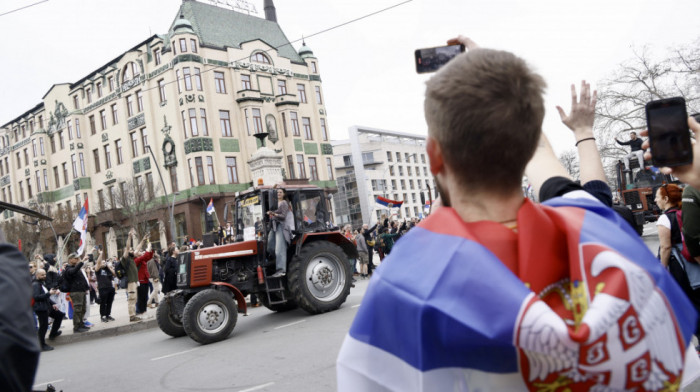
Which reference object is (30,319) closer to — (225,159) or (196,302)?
(196,302)

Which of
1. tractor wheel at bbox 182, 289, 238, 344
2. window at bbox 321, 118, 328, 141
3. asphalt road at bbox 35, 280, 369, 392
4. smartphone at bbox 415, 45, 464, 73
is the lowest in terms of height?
asphalt road at bbox 35, 280, 369, 392

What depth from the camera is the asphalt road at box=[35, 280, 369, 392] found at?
609 cm

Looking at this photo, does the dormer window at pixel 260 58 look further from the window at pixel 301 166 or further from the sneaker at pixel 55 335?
the sneaker at pixel 55 335

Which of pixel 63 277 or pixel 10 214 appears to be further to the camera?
pixel 10 214

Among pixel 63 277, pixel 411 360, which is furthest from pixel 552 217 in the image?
pixel 63 277

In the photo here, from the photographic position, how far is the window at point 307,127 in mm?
44625

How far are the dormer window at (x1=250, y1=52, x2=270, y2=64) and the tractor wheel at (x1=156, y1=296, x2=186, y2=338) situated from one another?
113ft

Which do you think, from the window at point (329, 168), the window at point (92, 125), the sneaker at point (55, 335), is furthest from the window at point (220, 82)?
the sneaker at point (55, 335)

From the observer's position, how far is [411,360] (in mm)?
1227

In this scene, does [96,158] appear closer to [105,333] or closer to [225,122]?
[225,122]

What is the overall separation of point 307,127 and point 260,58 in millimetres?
6786

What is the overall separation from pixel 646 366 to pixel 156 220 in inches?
1698

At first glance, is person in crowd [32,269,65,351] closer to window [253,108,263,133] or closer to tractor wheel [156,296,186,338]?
tractor wheel [156,296,186,338]

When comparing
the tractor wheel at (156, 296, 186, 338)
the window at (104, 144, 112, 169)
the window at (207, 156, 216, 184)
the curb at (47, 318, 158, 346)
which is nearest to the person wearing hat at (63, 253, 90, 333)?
the curb at (47, 318, 158, 346)
